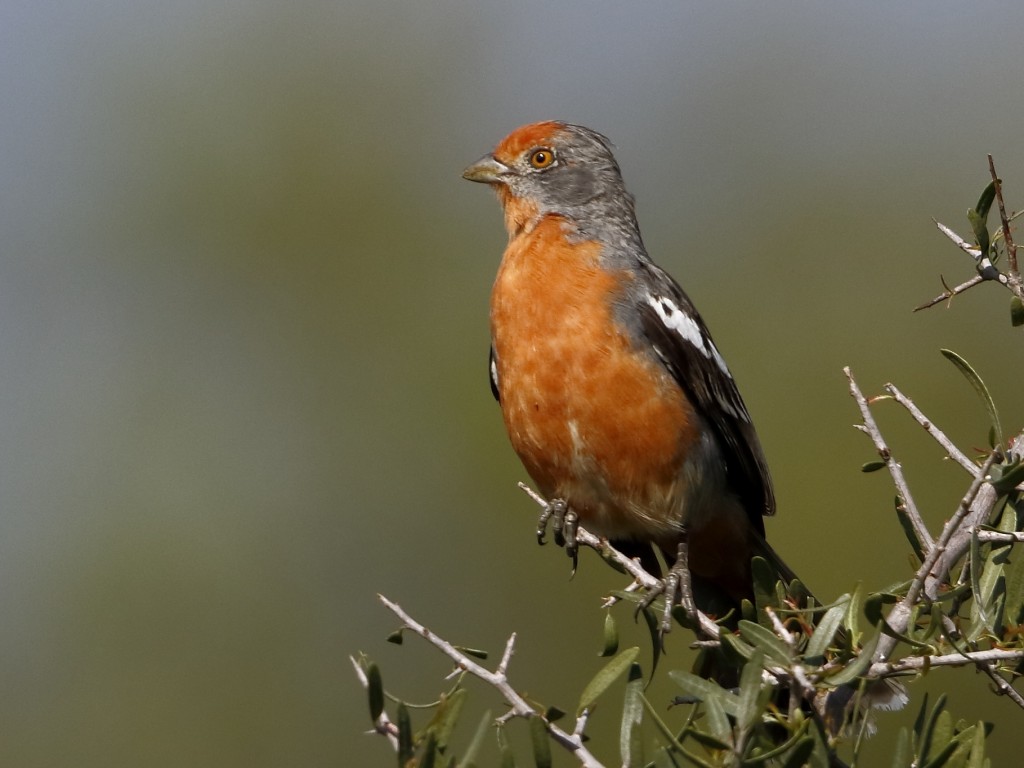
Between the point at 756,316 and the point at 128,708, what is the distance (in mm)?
7455

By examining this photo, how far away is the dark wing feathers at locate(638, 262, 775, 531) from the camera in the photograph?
20.6 ft

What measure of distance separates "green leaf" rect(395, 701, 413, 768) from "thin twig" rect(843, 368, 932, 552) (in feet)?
4.96

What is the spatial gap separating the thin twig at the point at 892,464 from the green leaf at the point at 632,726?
957mm

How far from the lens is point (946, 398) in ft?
40.4

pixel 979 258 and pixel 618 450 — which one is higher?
pixel 979 258

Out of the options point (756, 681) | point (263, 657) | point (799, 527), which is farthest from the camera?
point (263, 657)

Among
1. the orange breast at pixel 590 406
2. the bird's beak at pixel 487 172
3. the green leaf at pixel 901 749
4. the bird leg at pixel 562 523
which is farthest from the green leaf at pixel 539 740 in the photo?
the bird's beak at pixel 487 172

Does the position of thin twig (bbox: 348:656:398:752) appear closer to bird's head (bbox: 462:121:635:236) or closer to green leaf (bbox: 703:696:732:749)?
green leaf (bbox: 703:696:732:749)

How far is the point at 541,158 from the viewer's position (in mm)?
7523

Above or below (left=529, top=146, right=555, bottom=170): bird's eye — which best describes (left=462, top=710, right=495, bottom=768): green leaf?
below

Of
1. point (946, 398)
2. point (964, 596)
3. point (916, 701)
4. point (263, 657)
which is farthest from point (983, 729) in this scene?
point (263, 657)

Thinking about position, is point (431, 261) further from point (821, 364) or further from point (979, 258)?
point (979, 258)

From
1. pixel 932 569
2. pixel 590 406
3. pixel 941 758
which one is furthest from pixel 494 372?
pixel 941 758

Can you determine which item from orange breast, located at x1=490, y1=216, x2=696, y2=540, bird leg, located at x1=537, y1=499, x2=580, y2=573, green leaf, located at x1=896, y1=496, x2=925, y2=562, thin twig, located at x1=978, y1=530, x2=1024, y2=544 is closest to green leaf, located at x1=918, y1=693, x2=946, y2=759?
thin twig, located at x1=978, y1=530, x2=1024, y2=544
